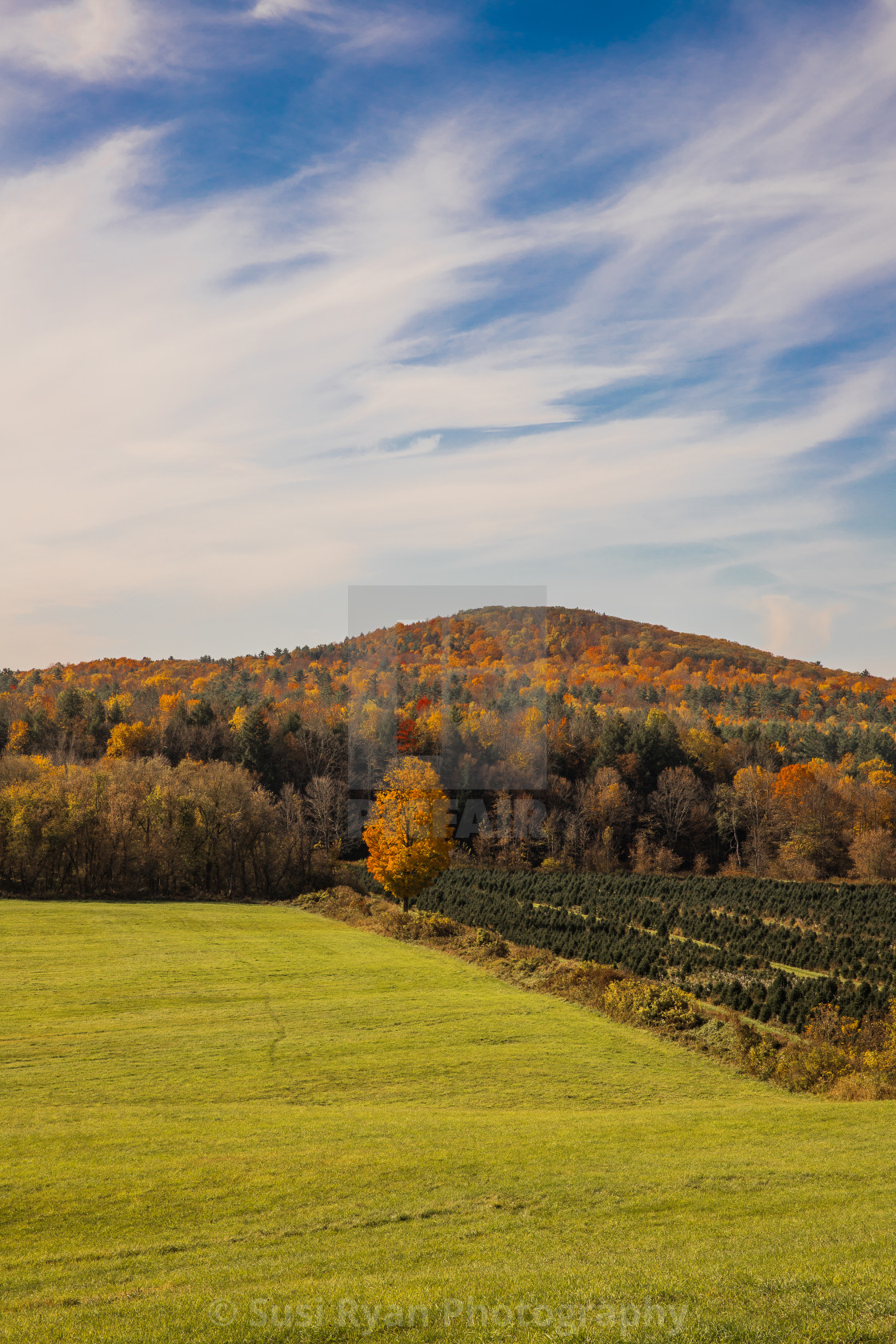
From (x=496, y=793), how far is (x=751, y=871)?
2658 centimetres

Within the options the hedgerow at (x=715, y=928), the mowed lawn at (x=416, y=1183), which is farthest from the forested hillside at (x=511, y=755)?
the mowed lawn at (x=416, y=1183)

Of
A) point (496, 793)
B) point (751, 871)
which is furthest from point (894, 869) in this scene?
point (496, 793)

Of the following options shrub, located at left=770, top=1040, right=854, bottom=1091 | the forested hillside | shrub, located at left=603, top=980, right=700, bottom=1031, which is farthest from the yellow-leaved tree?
shrub, located at left=770, top=1040, right=854, bottom=1091

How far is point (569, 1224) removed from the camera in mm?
9734

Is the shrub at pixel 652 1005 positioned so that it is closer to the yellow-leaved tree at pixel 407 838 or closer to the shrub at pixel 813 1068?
Answer: the shrub at pixel 813 1068

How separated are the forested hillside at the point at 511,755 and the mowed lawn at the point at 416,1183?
4651 centimetres

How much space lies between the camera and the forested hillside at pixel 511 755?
A: 7756 centimetres

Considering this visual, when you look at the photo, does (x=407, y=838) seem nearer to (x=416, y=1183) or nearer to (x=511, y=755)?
(x=416, y=1183)

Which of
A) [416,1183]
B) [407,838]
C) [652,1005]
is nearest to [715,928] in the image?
[407,838]

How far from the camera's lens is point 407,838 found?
4578 centimetres

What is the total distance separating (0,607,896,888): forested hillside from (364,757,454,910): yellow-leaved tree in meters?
25.0

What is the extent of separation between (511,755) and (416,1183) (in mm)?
71295

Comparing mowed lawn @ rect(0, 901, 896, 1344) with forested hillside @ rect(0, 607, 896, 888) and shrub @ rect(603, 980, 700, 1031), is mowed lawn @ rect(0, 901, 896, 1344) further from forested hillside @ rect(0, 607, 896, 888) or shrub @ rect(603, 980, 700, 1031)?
forested hillside @ rect(0, 607, 896, 888)

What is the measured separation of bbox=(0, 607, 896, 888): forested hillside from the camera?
77562 mm
